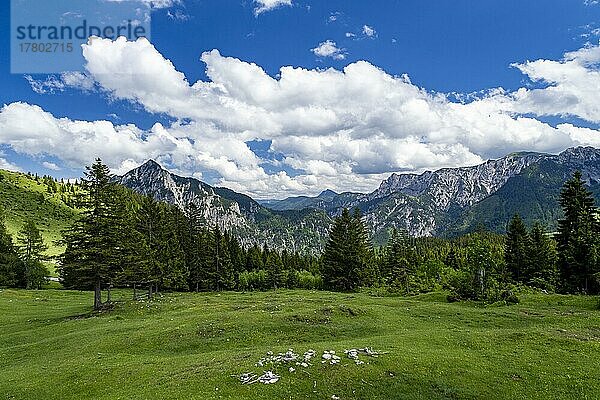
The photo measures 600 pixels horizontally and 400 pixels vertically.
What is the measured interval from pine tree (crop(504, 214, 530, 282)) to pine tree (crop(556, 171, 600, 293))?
18357 mm

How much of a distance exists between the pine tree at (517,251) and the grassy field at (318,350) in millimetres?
38502

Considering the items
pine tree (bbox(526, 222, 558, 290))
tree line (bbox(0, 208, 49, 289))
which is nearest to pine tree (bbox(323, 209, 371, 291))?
pine tree (bbox(526, 222, 558, 290))

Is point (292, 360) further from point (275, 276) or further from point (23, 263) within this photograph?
point (23, 263)

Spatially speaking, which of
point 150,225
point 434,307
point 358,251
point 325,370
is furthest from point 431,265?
point 325,370

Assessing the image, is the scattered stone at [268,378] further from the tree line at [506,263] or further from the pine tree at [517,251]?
the pine tree at [517,251]

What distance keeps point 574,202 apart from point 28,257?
441ft

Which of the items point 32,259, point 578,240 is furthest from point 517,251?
point 32,259

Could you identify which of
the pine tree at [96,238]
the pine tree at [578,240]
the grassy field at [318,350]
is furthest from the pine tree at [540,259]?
the pine tree at [96,238]

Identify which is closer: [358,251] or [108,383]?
[108,383]

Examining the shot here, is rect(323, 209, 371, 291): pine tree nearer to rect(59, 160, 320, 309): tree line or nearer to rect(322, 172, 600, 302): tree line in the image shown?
rect(322, 172, 600, 302): tree line

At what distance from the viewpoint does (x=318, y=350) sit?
31.2 m

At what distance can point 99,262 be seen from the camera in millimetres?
58719

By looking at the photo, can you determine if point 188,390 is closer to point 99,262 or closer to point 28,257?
point 99,262

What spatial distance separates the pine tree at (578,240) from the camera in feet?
224
